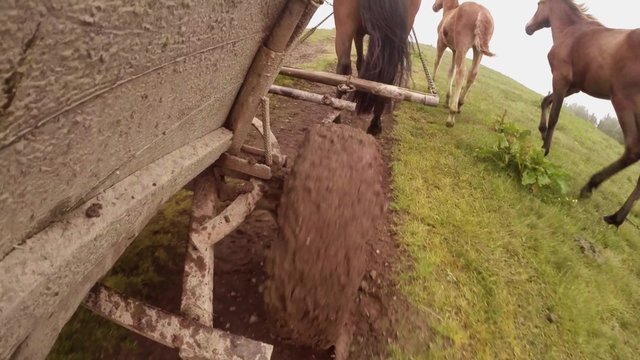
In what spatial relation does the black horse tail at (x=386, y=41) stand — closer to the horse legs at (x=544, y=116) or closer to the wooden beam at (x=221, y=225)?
the wooden beam at (x=221, y=225)

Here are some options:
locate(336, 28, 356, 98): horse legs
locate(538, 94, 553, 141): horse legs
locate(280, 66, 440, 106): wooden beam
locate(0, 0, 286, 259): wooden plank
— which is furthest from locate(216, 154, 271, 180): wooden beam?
locate(538, 94, 553, 141): horse legs

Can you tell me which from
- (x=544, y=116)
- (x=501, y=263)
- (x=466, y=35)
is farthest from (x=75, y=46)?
(x=544, y=116)

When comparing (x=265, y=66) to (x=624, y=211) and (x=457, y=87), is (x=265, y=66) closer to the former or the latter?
(x=624, y=211)

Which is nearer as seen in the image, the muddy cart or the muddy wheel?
the muddy cart

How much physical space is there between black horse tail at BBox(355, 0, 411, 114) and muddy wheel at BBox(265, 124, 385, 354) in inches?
93.9

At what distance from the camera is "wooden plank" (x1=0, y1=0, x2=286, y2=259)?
47 centimetres

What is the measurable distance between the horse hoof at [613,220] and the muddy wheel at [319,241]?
15.0 ft

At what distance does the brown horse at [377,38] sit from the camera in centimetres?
328

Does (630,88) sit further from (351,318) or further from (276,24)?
(276,24)

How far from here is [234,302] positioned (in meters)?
2.00

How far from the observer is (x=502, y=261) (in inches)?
121

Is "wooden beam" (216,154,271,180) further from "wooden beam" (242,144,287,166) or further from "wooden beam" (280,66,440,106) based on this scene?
"wooden beam" (280,66,440,106)

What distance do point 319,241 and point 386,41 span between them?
108 inches

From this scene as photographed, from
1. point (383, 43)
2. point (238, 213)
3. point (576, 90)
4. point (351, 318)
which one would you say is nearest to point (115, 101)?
point (238, 213)
